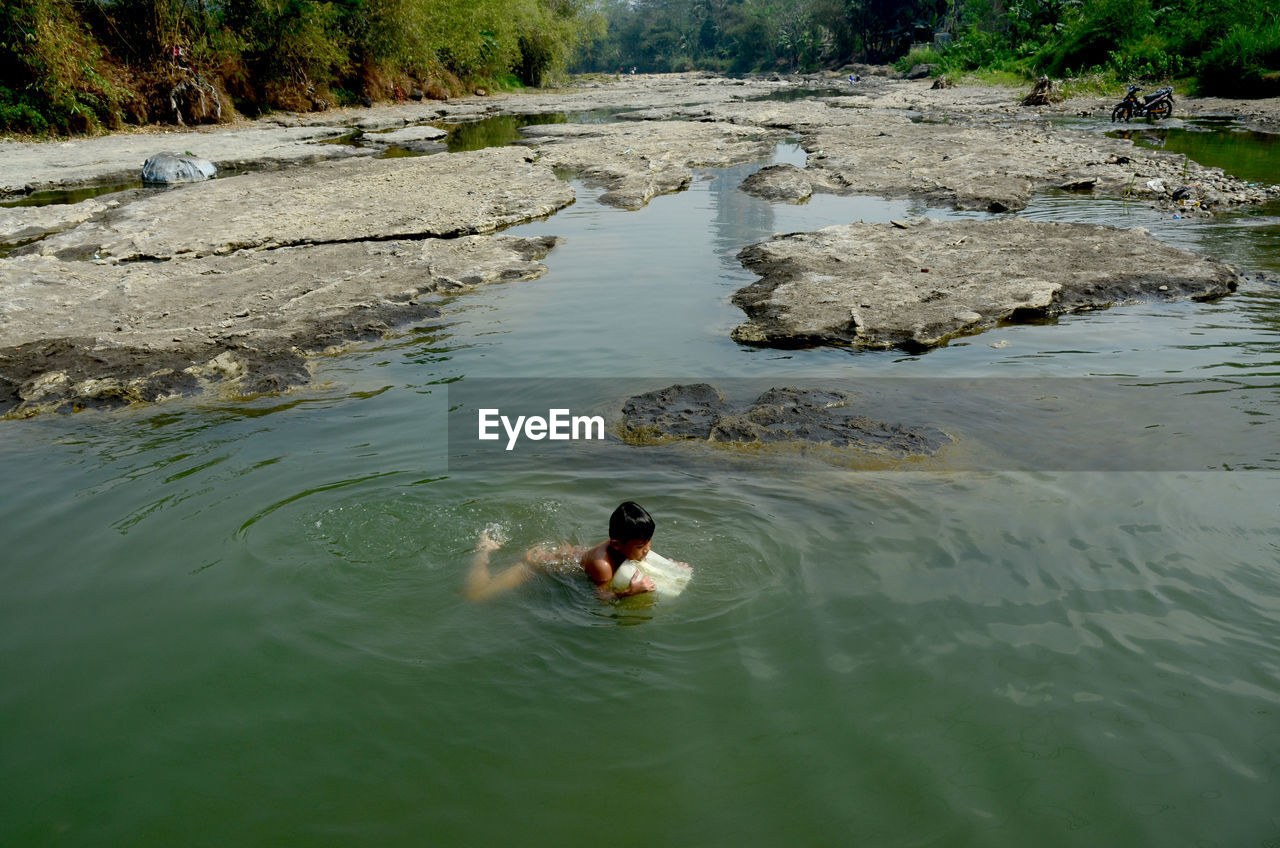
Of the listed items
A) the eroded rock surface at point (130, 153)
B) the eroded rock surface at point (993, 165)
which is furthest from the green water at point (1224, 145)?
the eroded rock surface at point (130, 153)

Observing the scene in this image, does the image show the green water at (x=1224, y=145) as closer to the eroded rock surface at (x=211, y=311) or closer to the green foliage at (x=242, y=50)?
the eroded rock surface at (x=211, y=311)

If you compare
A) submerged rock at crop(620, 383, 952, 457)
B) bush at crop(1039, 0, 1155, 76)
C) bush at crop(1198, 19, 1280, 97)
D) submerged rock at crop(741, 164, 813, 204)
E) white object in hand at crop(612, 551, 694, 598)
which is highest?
bush at crop(1039, 0, 1155, 76)

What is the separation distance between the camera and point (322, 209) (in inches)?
481

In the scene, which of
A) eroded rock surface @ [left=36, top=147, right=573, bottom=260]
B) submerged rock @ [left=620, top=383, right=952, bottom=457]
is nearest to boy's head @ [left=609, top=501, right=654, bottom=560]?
submerged rock @ [left=620, top=383, right=952, bottom=457]

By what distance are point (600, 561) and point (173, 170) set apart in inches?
593

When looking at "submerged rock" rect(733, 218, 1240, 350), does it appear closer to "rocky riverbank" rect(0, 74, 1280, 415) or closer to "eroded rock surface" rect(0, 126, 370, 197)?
"rocky riverbank" rect(0, 74, 1280, 415)

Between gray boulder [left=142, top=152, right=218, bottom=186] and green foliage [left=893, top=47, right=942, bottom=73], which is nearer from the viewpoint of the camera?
gray boulder [left=142, top=152, right=218, bottom=186]

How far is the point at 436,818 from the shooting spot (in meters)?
2.79

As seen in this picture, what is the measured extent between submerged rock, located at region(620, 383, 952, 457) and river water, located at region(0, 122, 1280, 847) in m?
0.30

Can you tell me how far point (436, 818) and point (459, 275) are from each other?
727cm

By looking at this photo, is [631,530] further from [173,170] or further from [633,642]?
[173,170]

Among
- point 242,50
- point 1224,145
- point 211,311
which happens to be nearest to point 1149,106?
point 1224,145

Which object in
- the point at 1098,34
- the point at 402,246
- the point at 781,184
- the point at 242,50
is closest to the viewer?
the point at 402,246

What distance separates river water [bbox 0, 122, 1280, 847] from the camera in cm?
282
